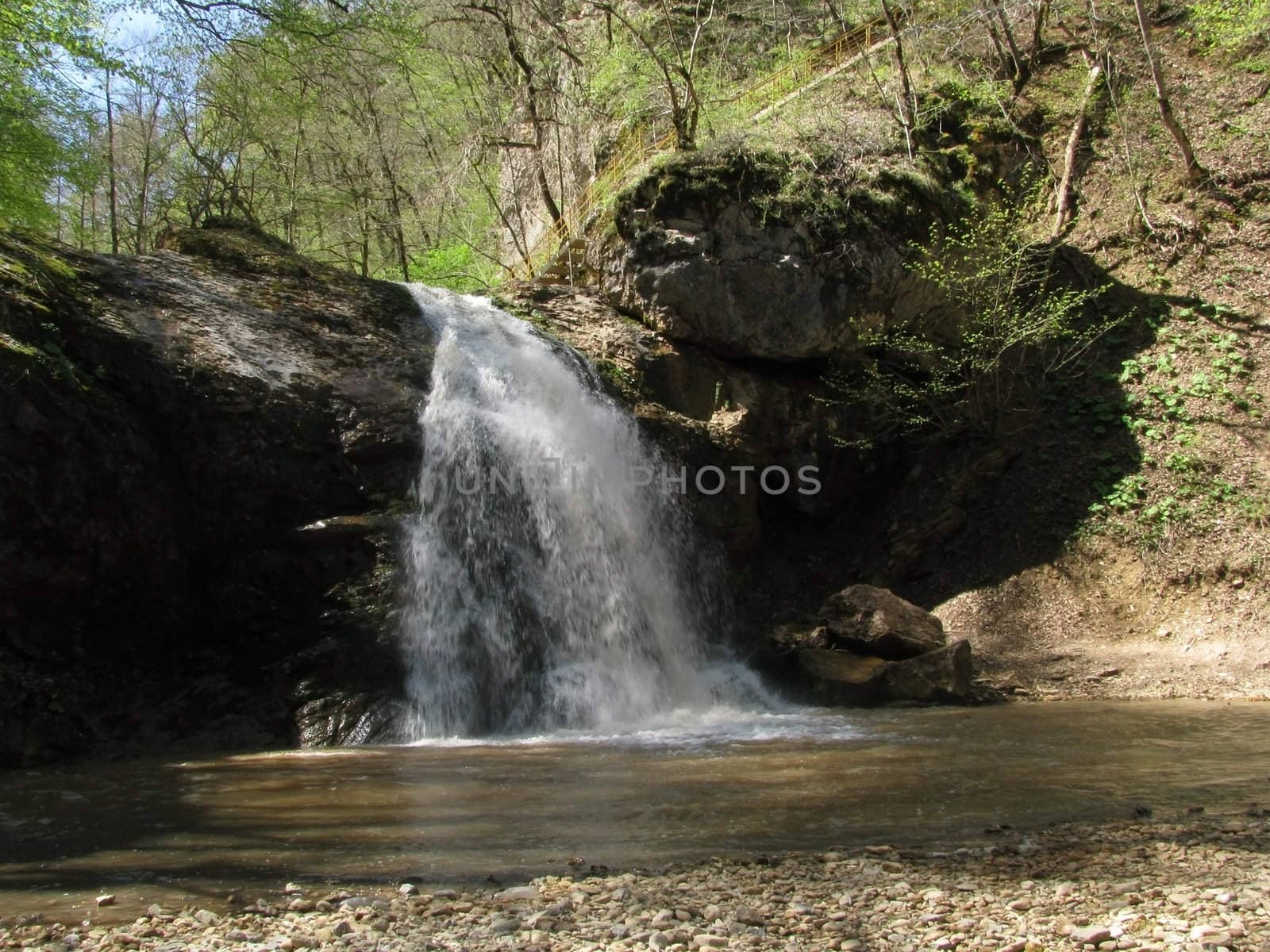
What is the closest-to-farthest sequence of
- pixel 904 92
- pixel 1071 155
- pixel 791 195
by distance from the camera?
1. pixel 791 195
2. pixel 904 92
3. pixel 1071 155

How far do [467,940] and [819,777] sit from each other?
121 inches

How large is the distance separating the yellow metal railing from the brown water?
33.0 feet

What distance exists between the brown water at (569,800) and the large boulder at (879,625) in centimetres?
230

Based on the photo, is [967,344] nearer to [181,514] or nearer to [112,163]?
[181,514]

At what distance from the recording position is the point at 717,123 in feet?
55.1

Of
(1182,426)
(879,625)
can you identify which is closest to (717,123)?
(1182,426)

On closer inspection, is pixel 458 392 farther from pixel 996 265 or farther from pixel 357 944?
pixel 357 944

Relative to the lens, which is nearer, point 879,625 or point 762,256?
point 879,625

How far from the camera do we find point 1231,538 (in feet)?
36.1

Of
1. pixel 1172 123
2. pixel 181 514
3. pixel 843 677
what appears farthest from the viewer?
pixel 1172 123

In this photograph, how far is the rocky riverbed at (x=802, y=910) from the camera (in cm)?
315

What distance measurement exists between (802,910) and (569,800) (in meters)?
2.22

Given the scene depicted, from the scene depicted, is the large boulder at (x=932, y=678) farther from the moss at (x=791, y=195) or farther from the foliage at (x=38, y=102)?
the foliage at (x=38, y=102)

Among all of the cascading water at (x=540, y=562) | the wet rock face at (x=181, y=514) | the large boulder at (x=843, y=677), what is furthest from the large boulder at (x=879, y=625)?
the wet rock face at (x=181, y=514)
